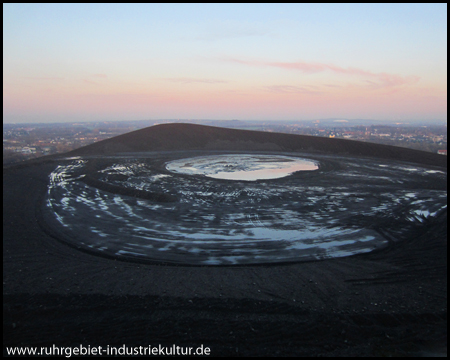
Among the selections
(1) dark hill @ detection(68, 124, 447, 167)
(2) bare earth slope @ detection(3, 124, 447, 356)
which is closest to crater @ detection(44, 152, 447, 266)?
(2) bare earth slope @ detection(3, 124, 447, 356)

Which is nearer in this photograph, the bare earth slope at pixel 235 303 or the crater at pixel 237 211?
the bare earth slope at pixel 235 303

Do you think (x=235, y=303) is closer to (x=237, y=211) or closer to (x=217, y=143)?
(x=237, y=211)

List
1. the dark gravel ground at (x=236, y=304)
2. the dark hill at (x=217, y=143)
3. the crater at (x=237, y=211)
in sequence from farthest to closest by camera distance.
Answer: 1. the dark hill at (x=217, y=143)
2. the crater at (x=237, y=211)
3. the dark gravel ground at (x=236, y=304)

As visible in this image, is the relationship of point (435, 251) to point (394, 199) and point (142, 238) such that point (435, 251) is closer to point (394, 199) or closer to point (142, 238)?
point (394, 199)

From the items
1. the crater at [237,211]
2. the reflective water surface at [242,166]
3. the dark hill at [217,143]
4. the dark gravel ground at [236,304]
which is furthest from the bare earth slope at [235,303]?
the dark hill at [217,143]

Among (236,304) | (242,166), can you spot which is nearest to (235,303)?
(236,304)

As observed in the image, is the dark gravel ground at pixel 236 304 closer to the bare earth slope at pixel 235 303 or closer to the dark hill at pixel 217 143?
the bare earth slope at pixel 235 303
